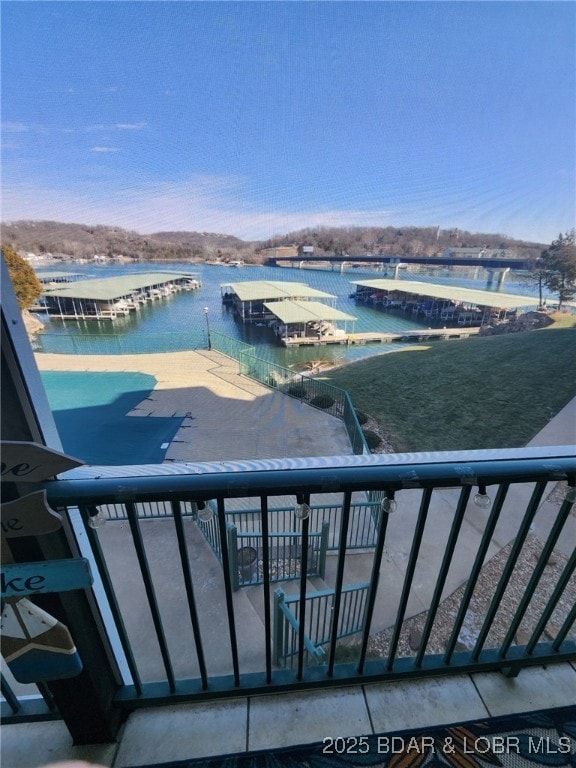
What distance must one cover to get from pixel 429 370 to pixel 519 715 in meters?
15.7

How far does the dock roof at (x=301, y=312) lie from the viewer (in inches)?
810

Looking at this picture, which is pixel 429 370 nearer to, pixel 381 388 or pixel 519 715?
pixel 381 388

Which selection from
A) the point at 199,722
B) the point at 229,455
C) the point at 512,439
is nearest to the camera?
the point at 199,722

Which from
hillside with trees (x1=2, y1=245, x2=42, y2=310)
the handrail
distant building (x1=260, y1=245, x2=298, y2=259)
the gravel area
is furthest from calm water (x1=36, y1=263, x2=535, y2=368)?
the handrail

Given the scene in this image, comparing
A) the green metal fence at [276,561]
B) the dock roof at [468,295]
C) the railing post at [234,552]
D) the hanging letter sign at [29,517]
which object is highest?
the hanging letter sign at [29,517]

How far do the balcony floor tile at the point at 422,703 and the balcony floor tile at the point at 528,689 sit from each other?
1.8 inches

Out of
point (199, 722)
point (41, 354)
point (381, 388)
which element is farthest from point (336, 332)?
point (199, 722)

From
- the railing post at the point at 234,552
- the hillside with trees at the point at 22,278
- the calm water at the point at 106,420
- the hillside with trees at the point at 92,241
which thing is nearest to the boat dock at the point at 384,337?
the calm water at the point at 106,420

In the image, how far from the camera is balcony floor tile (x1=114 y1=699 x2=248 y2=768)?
92 cm

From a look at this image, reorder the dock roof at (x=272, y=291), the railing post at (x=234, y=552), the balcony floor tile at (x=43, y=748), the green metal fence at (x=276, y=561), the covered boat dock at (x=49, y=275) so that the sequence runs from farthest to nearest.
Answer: the dock roof at (x=272, y=291) → the green metal fence at (x=276, y=561) → the railing post at (x=234, y=552) → the covered boat dock at (x=49, y=275) → the balcony floor tile at (x=43, y=748)

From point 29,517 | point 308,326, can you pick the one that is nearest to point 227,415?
point 29,517

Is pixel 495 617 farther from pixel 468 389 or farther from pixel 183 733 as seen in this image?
pixel 468 389

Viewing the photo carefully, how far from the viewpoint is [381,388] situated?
13.2m

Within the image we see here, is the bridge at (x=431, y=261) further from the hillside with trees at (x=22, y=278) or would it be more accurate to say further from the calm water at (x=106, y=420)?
the hillside with trees at (x=22, y=278)
